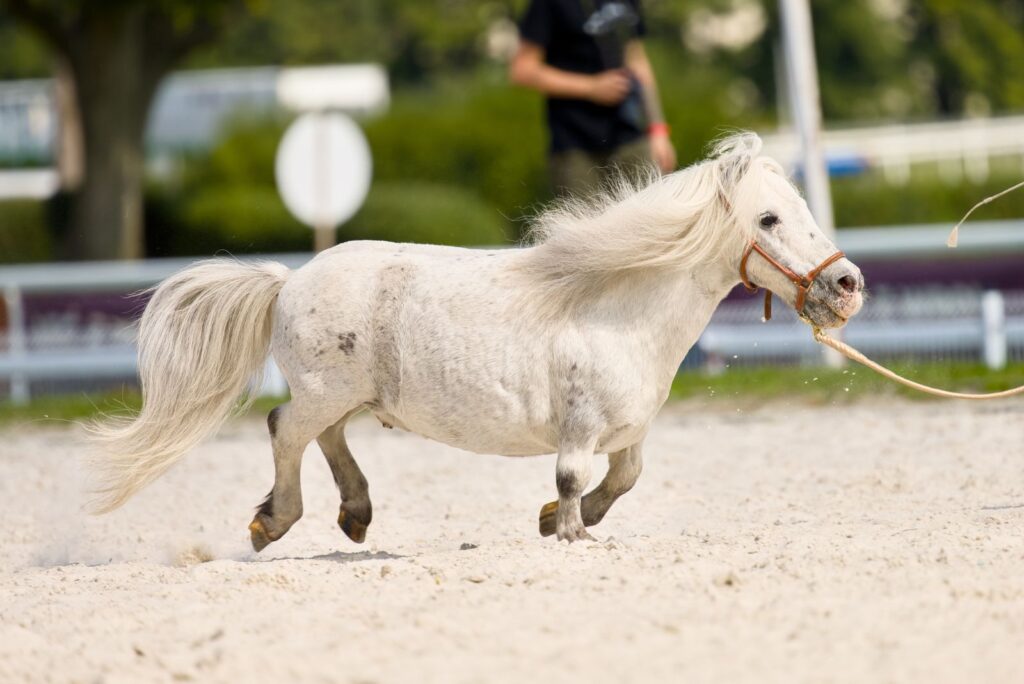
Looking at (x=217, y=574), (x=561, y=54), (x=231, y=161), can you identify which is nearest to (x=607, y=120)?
(x=561, y=54)

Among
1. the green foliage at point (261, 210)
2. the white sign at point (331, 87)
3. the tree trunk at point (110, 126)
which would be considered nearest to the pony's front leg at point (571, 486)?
the green foliage at point (261, 210)

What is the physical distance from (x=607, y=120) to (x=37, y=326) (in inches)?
261

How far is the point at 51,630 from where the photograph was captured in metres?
4.68

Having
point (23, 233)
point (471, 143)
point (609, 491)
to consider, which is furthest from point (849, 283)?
point (23, 233)

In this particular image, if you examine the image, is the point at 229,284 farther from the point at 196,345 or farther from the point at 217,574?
the point at 217,574

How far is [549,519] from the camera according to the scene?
5773mm

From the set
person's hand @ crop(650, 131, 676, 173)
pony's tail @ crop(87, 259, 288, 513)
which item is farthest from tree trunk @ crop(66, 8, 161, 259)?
pony's tail @ crop(87, 259, 288, 513)

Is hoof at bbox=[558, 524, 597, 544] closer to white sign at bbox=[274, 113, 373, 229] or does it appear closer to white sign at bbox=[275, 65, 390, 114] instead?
white sign at bbox=[274, 113, 373, 229]

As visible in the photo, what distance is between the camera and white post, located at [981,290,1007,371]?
1105 centimetres

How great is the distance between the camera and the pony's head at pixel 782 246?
5.21 metres

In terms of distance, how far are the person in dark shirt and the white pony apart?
2698mm

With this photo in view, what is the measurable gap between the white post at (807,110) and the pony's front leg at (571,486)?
619cm

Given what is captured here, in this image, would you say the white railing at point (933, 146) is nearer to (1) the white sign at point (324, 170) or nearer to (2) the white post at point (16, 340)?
(1) the white sign at point (324, 170)

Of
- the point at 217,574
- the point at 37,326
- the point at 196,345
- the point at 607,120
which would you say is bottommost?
the point at 37,326
